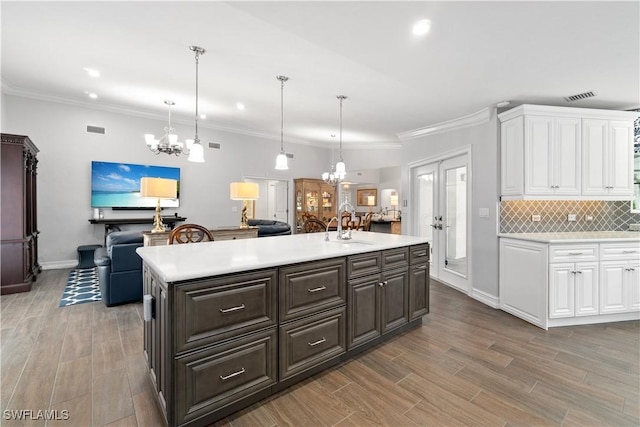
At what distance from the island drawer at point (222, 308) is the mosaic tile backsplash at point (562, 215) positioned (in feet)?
11.4

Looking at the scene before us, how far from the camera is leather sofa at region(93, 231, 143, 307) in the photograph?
3559 millimetres

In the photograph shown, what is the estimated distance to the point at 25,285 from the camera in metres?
4.12

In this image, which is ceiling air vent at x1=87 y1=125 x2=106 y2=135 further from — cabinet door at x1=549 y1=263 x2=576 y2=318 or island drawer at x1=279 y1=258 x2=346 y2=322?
cabinet door at x1=549 y1=263 x2=576 y2=318

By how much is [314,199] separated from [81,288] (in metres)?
5.49

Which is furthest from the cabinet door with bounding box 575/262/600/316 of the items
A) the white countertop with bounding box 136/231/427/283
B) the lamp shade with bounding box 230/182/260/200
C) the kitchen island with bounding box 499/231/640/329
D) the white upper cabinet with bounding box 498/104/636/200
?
the lamp shade with bounding box 230/182/260/200

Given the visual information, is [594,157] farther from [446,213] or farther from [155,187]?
[155,187]

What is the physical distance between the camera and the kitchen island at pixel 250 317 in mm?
1564

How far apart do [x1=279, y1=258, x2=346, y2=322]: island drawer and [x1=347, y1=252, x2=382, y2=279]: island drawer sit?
93 mm

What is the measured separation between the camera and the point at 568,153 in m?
3.62

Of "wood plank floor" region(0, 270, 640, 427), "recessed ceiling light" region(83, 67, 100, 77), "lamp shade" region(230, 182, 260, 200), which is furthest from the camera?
"lamp shade" region(230, 182, 260, 200)

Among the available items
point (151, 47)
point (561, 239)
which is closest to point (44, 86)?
point (151, 47)

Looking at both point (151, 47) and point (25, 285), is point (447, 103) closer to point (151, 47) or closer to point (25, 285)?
point (151, 47)

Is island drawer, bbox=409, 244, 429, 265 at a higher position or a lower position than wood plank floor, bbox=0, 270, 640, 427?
higher

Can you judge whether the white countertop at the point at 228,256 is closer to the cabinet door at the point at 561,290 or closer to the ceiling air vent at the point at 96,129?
the cabinet door at the point at 561,290
